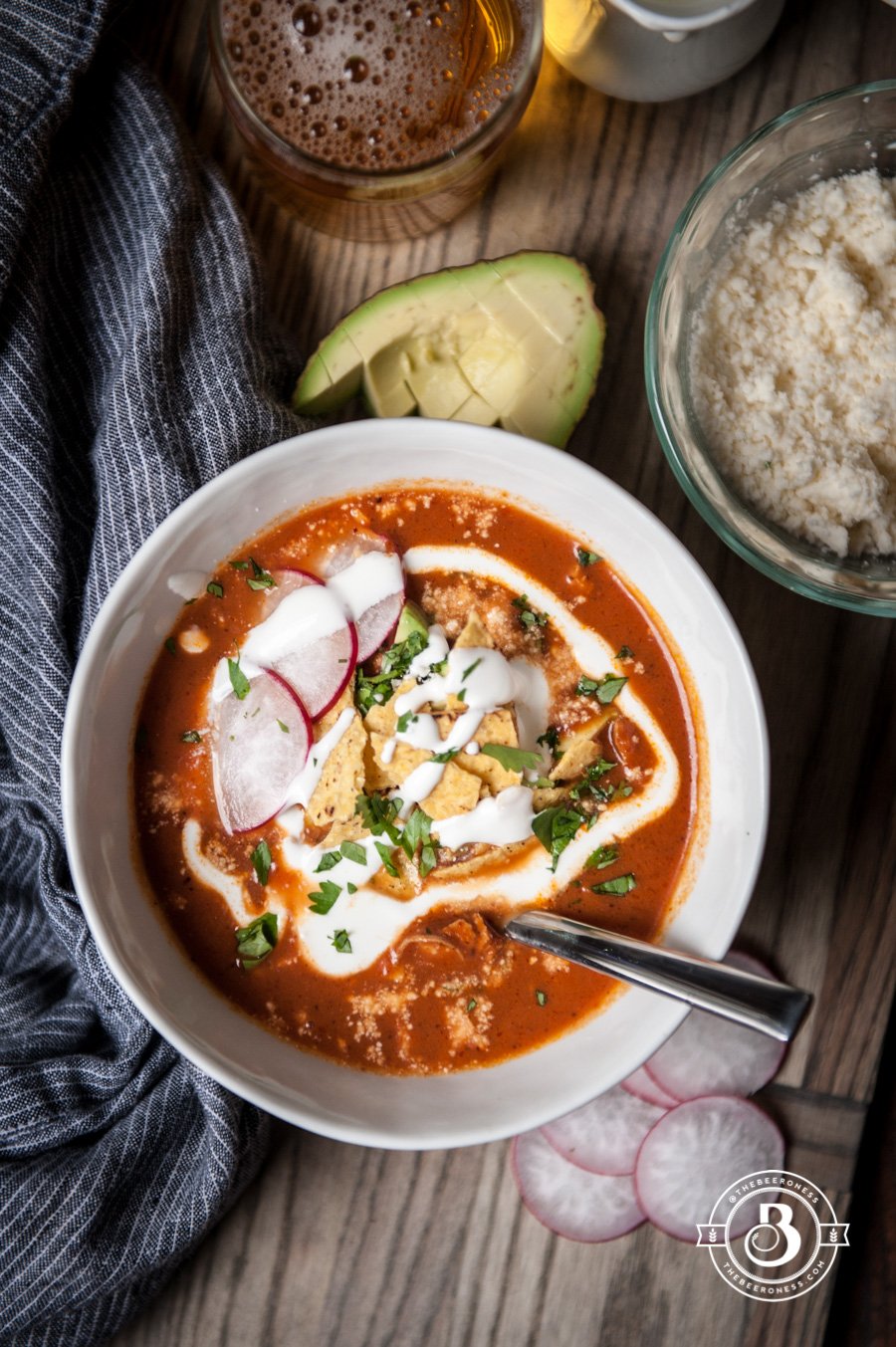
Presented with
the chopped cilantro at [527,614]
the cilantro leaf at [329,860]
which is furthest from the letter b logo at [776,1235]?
the chopped cilantro at [527,614]

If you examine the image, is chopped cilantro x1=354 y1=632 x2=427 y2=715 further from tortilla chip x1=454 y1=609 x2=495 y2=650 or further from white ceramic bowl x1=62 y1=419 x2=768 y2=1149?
white ceramic bowl x1=62 y1=419 x2=768 y2=1149

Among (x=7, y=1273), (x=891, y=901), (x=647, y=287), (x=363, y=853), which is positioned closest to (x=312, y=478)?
(x=363, y=853)

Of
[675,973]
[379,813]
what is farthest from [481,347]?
[675,973]

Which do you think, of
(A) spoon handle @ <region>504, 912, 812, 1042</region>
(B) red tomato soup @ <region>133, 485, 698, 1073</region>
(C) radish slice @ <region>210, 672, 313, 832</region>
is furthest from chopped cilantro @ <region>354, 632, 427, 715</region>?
(A) spoon handle @ <region>504, 912, 812, 1042</region>

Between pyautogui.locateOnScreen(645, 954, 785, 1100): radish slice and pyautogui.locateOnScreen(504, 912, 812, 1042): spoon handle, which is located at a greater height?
pyautogui.locateOnScreen(504, 912, 812, 1042): spoon handle

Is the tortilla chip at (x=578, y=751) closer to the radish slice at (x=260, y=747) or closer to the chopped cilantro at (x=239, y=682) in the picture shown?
the radish slice at (x=260, y=747)
